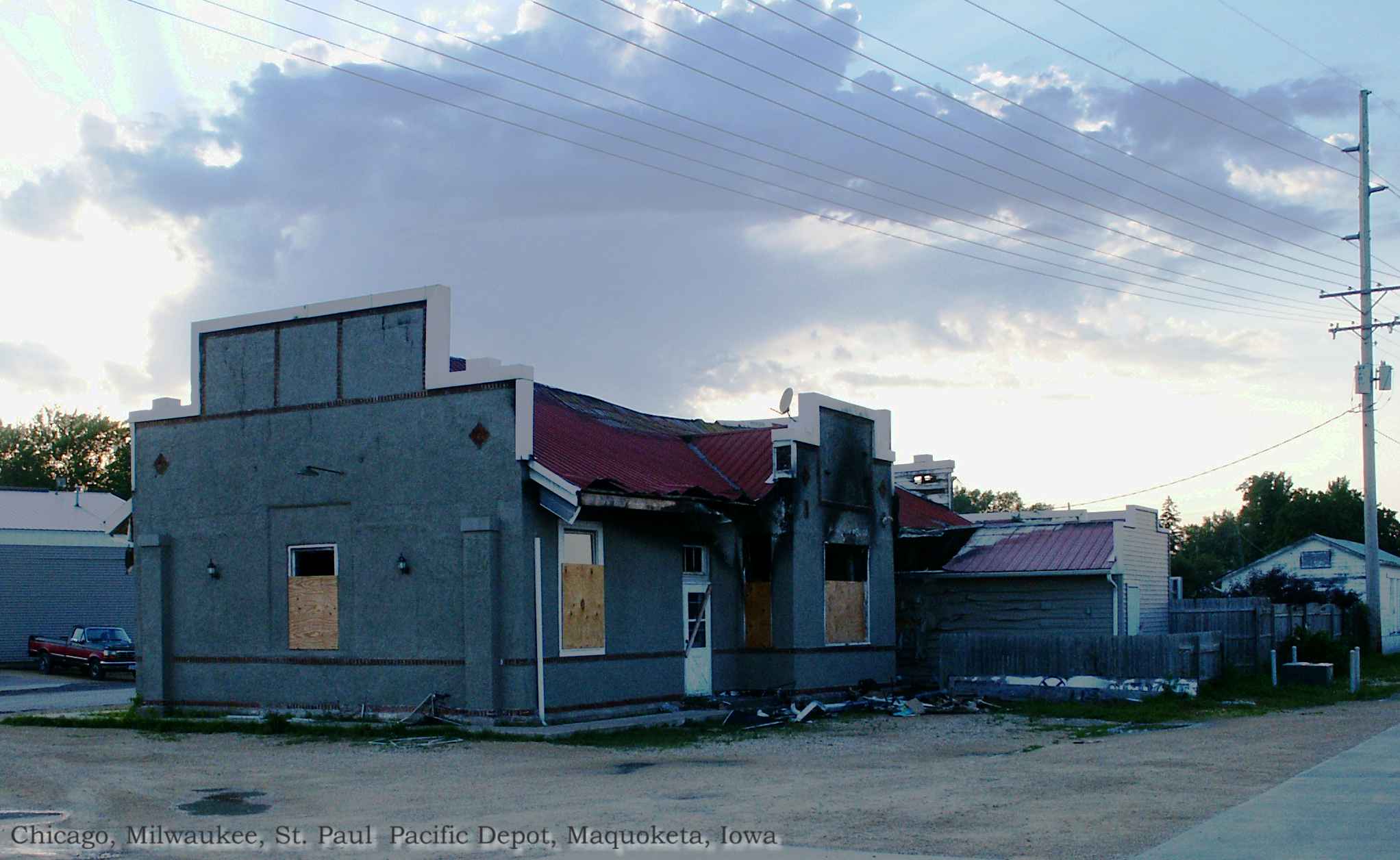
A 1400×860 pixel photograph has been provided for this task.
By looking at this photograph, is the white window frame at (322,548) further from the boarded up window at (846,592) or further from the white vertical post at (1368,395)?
the white vertical post at (1368,395)

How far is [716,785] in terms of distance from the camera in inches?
561

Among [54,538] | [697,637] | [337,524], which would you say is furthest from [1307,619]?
[54,538]

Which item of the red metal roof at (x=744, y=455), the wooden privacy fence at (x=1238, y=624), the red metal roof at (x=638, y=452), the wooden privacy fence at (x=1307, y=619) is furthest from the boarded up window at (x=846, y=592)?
the wooden privacy fence at (x=1307, y=619)

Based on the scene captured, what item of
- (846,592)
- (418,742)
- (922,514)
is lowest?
(418,742)

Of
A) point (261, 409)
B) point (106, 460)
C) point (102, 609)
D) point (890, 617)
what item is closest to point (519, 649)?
point (261, 409)

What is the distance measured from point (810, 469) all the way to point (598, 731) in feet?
25.1

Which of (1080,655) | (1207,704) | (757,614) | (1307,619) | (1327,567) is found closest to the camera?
(1207,704)

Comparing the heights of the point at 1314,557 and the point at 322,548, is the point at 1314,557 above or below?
below

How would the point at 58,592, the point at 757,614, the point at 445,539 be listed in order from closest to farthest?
1. the point at 445,539
2. the point at 757,614
3. the point at 58,592

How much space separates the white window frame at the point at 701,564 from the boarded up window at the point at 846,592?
2864mm

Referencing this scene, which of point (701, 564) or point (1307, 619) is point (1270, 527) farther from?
point (701, 564)

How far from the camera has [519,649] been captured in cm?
1978

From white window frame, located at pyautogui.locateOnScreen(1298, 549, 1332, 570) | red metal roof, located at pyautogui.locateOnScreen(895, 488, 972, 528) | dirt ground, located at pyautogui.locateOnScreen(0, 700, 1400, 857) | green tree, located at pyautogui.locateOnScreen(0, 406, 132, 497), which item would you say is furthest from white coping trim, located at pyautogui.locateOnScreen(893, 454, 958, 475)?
green tree, located at pyautogui.locateOnScreen(0, 406, 132, 497)

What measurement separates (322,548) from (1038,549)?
15228mm
